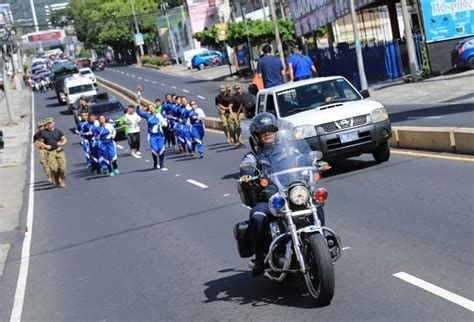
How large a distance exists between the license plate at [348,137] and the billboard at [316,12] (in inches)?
1047

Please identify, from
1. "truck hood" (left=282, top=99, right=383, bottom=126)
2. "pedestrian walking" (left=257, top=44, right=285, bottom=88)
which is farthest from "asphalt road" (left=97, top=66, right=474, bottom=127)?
"truck hood" (left=282, top=99, right=383, bottom=126)

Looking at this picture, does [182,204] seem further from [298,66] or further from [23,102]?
[23,102]

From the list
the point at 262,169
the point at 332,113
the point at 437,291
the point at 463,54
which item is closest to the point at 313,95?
the point at 332,113

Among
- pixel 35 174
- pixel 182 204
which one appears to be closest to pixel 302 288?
pixel 182 204

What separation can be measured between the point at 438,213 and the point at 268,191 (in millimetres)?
3596

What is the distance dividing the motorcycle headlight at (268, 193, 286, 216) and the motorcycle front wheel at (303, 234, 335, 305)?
1.01ft

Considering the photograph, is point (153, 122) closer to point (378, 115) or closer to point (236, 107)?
point (236, 107)

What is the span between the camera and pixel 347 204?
1231 cm

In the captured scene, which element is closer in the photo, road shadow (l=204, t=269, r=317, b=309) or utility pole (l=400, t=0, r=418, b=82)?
road shadow (l=204, t=269, r=317, b=309)

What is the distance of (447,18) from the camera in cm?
3838

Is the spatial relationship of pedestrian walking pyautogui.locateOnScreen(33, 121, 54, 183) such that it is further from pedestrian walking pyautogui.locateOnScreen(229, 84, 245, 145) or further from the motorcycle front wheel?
the motorcycle front wheel

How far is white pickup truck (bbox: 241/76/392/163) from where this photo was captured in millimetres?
14852

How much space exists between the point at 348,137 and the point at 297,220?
7.92m

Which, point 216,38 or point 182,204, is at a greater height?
point 216,38
